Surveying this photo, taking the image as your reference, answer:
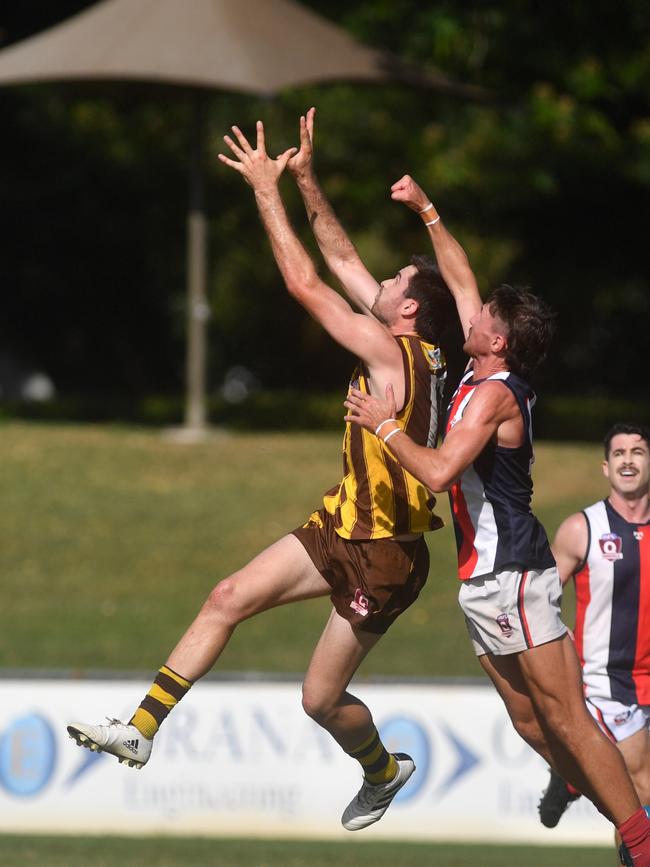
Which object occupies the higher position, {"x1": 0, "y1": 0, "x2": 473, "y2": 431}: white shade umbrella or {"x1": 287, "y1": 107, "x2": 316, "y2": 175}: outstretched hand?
{"x1": 0, "y1": 0, "x2": 473, "y2": 431}: white shade umbrella

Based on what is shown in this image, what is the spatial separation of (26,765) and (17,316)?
17.0m

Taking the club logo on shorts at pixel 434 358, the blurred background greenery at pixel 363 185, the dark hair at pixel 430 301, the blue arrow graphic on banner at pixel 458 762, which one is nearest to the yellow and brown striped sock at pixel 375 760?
the club logo on shorts at pixel 434 358

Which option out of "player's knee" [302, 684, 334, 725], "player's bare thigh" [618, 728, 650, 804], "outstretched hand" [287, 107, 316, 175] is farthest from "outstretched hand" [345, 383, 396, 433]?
"player's bare thigh" [618, 728, 650, 804]

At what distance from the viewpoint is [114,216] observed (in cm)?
2605

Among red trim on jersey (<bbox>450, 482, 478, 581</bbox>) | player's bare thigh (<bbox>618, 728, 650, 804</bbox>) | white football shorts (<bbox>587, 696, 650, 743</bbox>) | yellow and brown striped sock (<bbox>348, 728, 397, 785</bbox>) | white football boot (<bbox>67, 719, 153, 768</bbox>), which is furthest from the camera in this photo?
white football shorts (<bbox>587, 696, 650, 743</bbox>)

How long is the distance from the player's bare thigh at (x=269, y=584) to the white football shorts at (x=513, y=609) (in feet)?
2.20

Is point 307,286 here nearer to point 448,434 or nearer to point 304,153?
point 304,153

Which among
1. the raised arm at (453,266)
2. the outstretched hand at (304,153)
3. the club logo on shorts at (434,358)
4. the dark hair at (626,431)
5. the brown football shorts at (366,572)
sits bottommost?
the brown football shorts at (366,572)

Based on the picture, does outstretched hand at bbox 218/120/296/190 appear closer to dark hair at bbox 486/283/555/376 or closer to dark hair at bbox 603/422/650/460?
dark hair at bbox 486/283/555/376

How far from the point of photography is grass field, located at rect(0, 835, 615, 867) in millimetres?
11641

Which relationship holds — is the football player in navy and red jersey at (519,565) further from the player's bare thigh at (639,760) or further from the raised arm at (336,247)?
the player's bare thigh at (639,760)

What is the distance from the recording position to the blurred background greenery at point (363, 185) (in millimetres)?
19875

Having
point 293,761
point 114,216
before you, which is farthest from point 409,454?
point 114,216

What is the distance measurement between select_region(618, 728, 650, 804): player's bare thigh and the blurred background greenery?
13111mm
